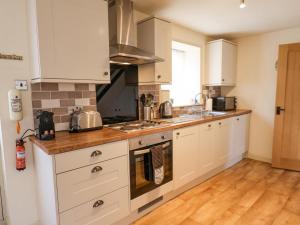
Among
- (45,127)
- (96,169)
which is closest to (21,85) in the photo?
(45,127)

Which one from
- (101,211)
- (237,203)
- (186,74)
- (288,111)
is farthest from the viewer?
(186,74)

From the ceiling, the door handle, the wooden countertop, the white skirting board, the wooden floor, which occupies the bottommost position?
the wooden floor

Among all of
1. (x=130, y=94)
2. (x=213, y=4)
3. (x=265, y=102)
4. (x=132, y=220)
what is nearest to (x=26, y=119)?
(x=130, y=94)

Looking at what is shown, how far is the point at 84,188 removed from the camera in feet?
4.89

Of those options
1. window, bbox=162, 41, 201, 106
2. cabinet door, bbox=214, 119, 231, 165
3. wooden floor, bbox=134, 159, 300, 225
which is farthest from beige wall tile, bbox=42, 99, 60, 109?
cabinet door, bbox=214, 119, 231, 165

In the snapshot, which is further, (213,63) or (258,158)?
(258,158)

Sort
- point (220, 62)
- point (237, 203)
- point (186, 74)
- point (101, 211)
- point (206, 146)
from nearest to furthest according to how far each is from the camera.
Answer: point (101, 211), point (237, 203), point (206, 146), point (220, 62), point (186, 74)

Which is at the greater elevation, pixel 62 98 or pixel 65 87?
pixel 65 87

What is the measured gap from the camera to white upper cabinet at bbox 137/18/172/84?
94.3 inches

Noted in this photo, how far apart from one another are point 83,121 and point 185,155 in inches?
50.1

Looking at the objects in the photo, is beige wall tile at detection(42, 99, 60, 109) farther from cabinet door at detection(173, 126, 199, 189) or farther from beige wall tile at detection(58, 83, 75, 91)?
cabinet door at detection(173, 126, 199, 189)

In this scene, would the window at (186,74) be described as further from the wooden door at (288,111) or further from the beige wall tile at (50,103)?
the beige wall tile at (50,103)

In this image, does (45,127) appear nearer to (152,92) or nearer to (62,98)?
(62,98)

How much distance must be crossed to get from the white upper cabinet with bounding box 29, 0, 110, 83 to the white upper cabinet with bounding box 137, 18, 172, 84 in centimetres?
71
